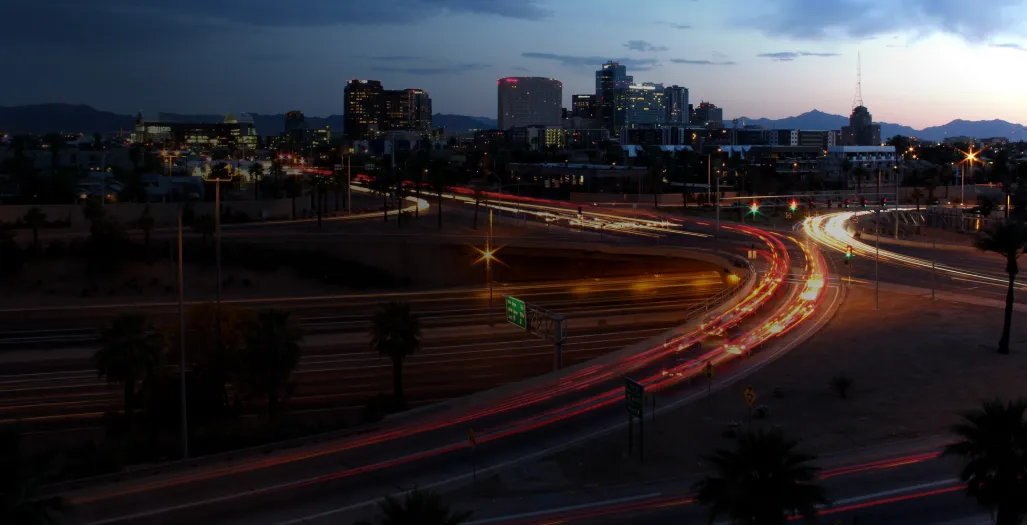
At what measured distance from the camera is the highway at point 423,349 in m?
28.1

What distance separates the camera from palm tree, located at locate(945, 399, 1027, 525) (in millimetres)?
11953

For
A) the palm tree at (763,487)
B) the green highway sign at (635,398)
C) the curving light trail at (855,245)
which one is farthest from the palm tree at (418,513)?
the curving light trail at (855,245)

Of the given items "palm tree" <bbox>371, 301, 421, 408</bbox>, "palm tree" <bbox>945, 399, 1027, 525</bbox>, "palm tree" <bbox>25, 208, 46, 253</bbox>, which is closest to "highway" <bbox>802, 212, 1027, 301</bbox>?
"palm tree" <bbox>371, 301, 421, 408</bbox>

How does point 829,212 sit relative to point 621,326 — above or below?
above

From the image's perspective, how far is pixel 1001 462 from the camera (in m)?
12.0

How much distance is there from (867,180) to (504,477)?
123158 mm

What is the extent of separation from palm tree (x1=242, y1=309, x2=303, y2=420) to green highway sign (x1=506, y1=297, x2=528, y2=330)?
8.81 m

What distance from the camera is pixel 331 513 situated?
15266 mm

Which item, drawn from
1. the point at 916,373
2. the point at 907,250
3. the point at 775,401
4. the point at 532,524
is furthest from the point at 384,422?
the point at 907,250

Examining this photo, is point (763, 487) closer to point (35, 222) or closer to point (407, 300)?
point (407, 300)

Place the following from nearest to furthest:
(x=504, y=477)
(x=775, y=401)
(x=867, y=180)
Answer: (x=504, y=477)
(x=775, y=401)
(x=867, y=180)

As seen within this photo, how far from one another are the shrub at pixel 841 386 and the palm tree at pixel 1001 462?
37.4ft

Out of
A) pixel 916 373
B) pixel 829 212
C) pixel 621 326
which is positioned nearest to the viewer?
pixel 916 373

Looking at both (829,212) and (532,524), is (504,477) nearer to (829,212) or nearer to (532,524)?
(532,524)
